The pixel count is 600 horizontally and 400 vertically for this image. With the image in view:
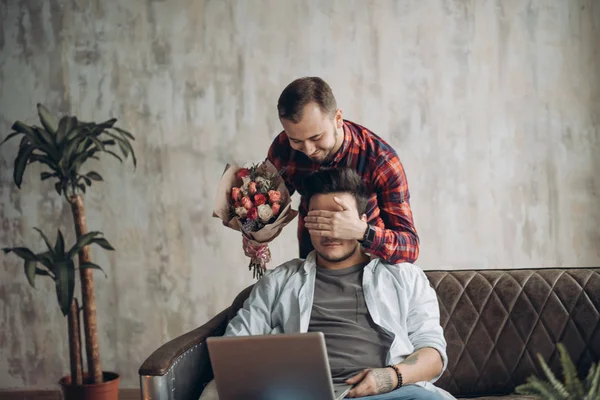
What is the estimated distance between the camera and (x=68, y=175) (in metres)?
3.75

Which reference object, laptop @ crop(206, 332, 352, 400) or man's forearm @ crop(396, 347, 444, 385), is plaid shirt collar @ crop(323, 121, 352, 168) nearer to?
man's forearm @ crop(396, 347, 444, 385)

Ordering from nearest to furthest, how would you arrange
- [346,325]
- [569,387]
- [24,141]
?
[569,387] < [346,325] < [24,141]

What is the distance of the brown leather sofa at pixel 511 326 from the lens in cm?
262

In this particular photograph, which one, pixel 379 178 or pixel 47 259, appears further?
pixel 47 259

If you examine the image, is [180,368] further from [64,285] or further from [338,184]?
[64,285]

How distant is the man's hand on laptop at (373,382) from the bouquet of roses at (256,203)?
0.62 metres

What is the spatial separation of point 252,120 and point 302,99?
5.52ft

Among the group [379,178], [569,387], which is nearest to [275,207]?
[379,178]

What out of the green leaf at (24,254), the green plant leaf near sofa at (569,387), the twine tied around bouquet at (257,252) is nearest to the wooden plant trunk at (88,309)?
the green leaf at (24,254)

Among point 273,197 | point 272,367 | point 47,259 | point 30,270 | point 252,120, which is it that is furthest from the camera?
point 252,120

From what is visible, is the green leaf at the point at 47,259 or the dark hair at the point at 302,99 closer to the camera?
the dark hair at the point at 302,99

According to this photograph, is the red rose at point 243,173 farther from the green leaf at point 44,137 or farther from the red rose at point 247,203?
the green leaf at point 44,137

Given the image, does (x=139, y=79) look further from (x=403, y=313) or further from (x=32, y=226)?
(x=403, y=313)

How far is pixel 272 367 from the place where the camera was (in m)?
1.94
